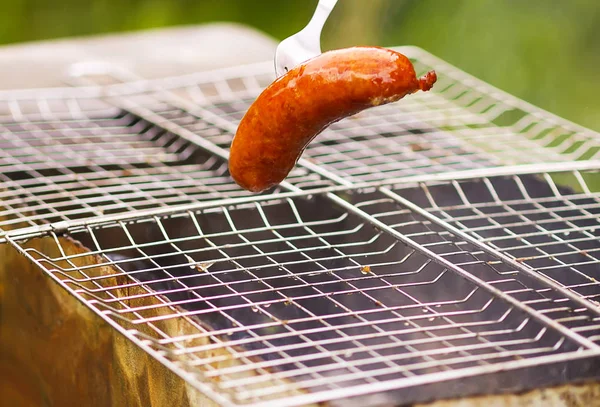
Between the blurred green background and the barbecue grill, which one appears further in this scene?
the blurred green background

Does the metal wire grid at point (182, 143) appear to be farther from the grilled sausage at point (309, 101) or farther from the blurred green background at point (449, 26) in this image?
the blurred green background at point (449, 26)

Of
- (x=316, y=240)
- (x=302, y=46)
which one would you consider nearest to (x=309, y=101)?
(x=302, y=46)

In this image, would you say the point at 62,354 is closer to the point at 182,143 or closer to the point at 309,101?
the point at 182,143

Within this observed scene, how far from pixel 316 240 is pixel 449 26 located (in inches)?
148

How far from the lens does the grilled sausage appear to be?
5.28 ft

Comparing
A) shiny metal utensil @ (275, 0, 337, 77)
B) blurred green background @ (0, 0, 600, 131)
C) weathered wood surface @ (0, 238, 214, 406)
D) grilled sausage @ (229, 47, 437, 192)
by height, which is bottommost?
weathered wood surface @ (0, 238, 214, 406)

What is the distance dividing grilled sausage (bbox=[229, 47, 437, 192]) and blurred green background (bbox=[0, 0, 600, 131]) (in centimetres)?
345

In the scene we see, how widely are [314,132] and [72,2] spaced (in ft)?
18.9

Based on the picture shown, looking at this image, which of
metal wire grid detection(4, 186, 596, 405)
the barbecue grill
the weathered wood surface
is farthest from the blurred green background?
the weathered wood surface

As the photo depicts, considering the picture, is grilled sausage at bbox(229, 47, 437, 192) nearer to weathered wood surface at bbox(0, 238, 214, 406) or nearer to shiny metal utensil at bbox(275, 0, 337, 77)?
shiny metal utensil at bbox(275, 0, 337, 77)

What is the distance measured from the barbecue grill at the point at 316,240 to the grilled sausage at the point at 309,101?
20 cm

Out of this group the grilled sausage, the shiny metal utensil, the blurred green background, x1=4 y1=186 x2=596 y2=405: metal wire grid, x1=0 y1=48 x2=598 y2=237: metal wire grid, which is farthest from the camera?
the blurred green background

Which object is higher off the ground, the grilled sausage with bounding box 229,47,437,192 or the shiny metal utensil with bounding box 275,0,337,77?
the shiny metal utensil with bounding box 275,0,337,77

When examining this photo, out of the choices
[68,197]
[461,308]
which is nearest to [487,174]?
[461,308]
